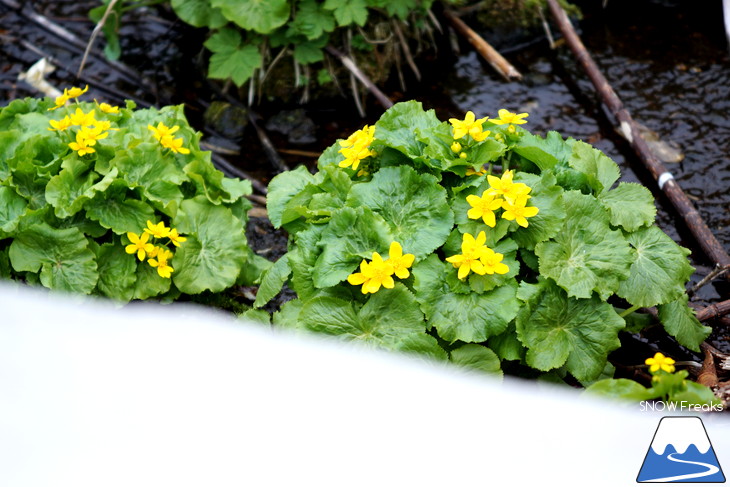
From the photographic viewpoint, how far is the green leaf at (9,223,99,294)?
2852mm

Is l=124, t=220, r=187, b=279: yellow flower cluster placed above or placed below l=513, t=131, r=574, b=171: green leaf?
below

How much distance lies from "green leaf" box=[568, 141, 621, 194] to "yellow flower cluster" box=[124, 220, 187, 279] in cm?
163

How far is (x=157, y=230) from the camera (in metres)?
2.84

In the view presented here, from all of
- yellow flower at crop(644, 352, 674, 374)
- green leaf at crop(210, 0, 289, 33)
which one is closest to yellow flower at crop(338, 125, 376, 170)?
yellow flower at crop(644, 352, 674, 374)

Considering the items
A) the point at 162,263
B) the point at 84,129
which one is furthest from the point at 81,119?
the point at 162,263

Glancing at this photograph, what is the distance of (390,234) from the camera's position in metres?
2.60

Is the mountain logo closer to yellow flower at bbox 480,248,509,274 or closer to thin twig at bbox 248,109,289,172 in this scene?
yellow flower at bbox 480,248,509,274

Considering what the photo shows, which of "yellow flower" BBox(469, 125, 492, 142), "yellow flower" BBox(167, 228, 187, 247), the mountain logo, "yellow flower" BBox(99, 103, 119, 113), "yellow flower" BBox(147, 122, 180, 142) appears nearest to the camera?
the mountain logo

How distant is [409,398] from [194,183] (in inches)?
94.1

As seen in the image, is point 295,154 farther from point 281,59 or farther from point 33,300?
point 33,300

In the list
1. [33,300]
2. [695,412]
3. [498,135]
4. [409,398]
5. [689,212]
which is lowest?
[689,212]

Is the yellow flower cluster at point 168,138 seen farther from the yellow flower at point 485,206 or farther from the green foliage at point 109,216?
the yellow flower at point 485,206

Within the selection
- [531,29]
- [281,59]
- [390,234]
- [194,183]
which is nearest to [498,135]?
[390,234]

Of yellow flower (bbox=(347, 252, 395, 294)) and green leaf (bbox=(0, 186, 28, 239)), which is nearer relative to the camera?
yellow flower (bbox=(347, 252, 395, 294))
